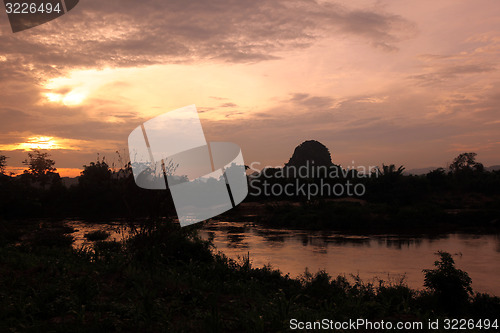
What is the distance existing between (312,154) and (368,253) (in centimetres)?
9714

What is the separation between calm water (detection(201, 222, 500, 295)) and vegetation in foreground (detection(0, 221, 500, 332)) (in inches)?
123

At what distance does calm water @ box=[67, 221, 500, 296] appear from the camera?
51.0ft

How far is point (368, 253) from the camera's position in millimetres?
20391

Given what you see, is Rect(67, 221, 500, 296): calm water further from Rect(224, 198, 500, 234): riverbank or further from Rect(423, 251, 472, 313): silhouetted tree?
Rect(224, 198, 500, 234): riverbank

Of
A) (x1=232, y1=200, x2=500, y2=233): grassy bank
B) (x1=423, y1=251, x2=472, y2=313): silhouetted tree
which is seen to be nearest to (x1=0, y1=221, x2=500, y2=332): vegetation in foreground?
(x1=423, y1=251, x2=472, y2=313): silhouetted tree

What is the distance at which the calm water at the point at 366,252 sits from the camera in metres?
→ 15.6

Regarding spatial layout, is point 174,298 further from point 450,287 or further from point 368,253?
point 368,253

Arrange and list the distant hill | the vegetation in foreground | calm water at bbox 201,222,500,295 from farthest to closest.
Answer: the distant hill → calm water at bbox 201,222,500,295 → the vegetation in foreground

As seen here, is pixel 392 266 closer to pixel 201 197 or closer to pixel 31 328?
pixel 31 328

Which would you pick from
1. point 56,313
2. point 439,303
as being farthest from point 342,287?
point 56,313

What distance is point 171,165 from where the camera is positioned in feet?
35.6

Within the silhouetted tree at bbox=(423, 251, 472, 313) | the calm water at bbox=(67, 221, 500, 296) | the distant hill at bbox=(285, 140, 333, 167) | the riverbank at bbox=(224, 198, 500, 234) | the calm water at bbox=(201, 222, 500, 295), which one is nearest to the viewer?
the silhouetted tree at bbox=(423, 251, 472, 313)

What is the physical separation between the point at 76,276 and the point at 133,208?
262 centimetres

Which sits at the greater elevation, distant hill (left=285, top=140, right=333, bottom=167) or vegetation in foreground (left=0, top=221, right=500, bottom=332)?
distant hill (left=285, top=140, right=333, bottom=167)
